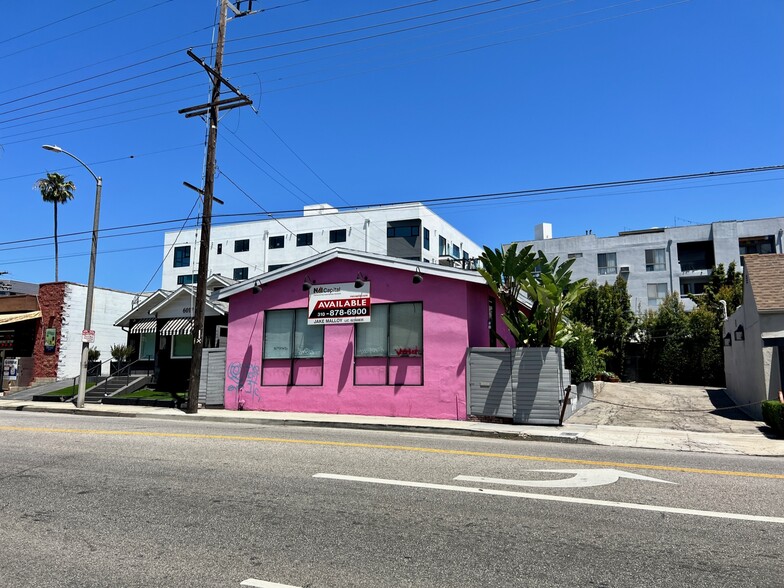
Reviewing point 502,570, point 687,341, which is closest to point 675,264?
point 687,341

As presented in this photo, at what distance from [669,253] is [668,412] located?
34.4 m

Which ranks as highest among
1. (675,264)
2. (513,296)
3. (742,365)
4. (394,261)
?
(675,264)

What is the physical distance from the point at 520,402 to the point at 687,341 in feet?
88.2

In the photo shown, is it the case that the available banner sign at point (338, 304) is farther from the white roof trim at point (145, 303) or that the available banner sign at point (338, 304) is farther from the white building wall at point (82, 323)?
the white building wall at point (82, 323)

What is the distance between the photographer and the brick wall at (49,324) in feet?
99.4

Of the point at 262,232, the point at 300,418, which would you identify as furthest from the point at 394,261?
the point at 262,232

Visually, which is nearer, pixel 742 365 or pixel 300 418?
pixel 300 418

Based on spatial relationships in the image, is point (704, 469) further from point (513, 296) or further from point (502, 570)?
point (513, 296)

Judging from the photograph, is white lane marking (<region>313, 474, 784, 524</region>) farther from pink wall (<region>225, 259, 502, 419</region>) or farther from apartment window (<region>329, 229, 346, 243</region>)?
apartment window (<region>329, 229, 346, 243</region>)

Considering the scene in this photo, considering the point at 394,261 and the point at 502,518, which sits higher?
the point at 394,261

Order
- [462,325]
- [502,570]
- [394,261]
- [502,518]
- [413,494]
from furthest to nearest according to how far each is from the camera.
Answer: [394,261]
[462,325]
[413,494]
[502,518]
[502,570]

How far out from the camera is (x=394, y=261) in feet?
59.4

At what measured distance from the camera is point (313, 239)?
59344 millimetres

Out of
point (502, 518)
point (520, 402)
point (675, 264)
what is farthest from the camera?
point (675, 264)
